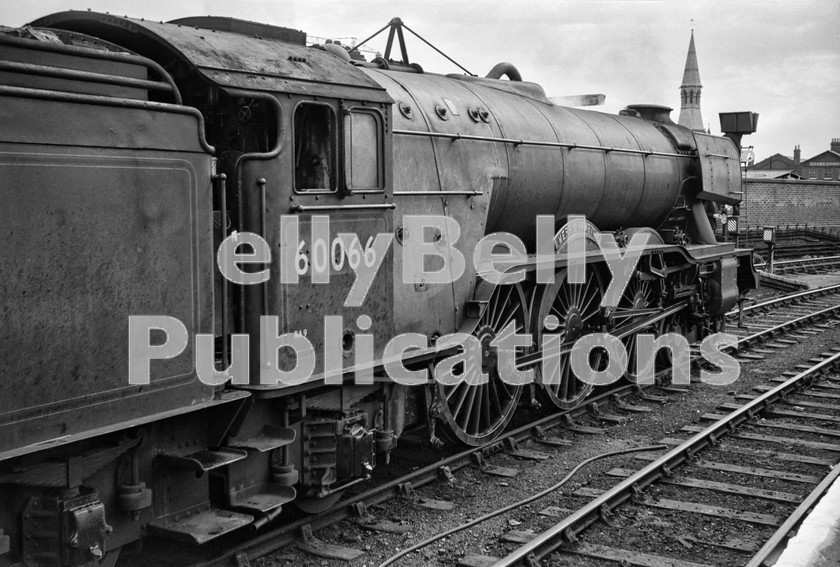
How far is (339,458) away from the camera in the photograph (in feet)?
19.4

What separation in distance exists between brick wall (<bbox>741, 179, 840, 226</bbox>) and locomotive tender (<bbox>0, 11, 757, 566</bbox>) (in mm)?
37392

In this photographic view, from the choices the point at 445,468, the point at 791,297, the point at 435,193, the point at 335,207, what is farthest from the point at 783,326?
the point at 335,207

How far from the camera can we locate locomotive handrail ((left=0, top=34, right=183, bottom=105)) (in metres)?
3.89

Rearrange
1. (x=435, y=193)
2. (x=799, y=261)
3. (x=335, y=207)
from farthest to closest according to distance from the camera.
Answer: (x=799, y=261)
(x=435, y=193)
(x=335, y=207)

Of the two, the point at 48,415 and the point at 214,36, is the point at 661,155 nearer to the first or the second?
the point at 214,36

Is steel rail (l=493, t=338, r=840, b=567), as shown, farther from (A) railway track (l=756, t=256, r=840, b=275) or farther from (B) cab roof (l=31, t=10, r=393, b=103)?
(A) railway track (l=756, t=256, r=840, b=275)

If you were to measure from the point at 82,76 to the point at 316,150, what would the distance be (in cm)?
182

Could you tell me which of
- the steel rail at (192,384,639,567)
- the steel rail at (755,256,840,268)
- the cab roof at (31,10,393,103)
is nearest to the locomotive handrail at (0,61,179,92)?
the cab roof at (31,10,393,103)

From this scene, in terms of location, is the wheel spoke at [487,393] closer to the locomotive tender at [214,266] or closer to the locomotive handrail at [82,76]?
the locomotive tender at [214,266]

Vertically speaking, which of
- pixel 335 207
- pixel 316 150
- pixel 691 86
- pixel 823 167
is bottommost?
pixel 335 207

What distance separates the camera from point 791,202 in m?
44.8

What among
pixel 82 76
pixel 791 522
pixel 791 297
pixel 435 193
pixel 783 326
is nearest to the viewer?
pixel 82 76

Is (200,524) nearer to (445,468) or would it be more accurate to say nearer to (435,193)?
(445,468)

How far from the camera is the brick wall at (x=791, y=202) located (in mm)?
43375
